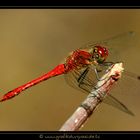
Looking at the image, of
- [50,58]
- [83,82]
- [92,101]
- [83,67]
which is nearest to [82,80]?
[83,82]

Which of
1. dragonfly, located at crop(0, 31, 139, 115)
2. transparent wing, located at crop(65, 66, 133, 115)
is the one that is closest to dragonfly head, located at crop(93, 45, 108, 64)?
dragonfly, located at crop(0, 31, 139, 115)

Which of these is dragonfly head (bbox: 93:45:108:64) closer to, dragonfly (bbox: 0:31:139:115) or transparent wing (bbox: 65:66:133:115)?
dragonfly (bbox: 0:31:139:115)

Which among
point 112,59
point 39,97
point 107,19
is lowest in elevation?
point 112,59

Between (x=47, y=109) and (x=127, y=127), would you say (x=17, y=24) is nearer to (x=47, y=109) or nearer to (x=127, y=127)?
(x=47, y=109)

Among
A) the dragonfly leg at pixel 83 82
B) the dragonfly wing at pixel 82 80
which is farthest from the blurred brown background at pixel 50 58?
the dragonfly leg at pixel 83 82

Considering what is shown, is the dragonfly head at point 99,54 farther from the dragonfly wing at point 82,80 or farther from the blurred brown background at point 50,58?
the blurred brown background at point 50,58

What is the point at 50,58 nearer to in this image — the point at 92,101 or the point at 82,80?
the point at 82,80
